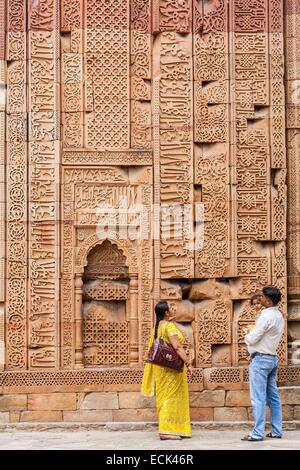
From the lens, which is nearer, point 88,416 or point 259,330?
point 259,330

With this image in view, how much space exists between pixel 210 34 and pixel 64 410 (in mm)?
4689

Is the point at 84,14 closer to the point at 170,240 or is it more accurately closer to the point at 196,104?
the point at 196,104

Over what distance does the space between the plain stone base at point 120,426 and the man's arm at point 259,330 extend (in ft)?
4.61

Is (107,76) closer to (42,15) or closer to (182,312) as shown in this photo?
(42,15)

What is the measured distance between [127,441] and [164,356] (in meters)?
1.01

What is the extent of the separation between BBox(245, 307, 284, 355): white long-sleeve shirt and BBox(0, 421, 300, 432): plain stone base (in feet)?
4.24

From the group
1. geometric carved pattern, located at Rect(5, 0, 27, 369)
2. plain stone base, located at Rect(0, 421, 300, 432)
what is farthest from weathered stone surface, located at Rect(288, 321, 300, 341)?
geometric carved pattern, located at Rect(5, 0, 27, 369)

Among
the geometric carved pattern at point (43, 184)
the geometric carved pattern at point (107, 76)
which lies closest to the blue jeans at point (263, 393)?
the geometric carved pattern at point (43, 184)

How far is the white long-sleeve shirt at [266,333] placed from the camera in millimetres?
9789

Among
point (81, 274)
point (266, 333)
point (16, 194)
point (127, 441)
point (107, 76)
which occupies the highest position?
point (107, 76)

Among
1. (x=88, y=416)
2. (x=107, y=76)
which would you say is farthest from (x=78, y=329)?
(x=107, y=76)

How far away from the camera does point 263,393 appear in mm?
9836

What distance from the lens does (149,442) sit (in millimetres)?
9945

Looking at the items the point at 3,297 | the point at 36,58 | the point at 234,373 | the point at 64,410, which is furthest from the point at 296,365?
the point at 36,58
